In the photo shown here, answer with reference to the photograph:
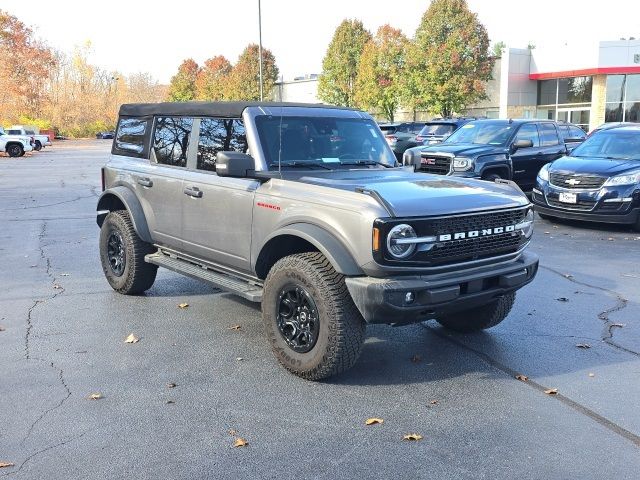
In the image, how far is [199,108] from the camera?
5.94 metres

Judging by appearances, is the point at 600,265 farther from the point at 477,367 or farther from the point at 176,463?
the point at 176,463

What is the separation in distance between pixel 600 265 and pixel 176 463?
269 inches

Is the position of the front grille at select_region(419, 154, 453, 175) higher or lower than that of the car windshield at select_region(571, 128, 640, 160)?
lower

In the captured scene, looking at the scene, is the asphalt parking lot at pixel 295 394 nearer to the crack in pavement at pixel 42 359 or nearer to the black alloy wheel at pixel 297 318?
the crack in pavement at pixel 42 359

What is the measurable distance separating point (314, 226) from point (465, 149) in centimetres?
919

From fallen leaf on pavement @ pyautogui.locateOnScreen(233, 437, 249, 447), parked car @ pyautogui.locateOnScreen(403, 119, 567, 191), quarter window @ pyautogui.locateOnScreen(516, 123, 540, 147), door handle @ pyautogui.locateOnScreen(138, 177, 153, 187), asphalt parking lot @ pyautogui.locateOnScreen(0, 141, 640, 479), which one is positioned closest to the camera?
asphalt parking lot @ pyautogui.locateOnScreen(0, 141, 640, 479)

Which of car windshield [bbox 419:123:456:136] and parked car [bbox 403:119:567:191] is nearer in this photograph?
parked car [bbox 403:119:567:191]

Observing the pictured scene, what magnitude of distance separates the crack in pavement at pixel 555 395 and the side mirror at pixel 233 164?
2253 mm

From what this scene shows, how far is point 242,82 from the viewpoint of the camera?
7019 centimetres

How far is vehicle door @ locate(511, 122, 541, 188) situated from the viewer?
1421 cm

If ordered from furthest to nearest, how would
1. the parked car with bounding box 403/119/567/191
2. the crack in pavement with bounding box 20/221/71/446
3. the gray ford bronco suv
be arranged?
the parked car with bounding box 403/119/567/191, the gray ford bronco suv, the crack in pavement with bounding box 20/221/71/446

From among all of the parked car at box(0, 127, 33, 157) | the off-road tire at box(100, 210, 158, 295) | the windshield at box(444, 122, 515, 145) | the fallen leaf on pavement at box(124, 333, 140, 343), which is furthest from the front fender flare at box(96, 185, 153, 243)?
the parked car at box(0, 127, 33, 157)

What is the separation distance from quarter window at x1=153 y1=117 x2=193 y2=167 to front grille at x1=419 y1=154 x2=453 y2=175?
295 inches

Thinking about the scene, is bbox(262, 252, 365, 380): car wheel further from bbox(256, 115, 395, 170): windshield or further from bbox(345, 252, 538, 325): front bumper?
bbox(256, 115, 395, 170): windshield
